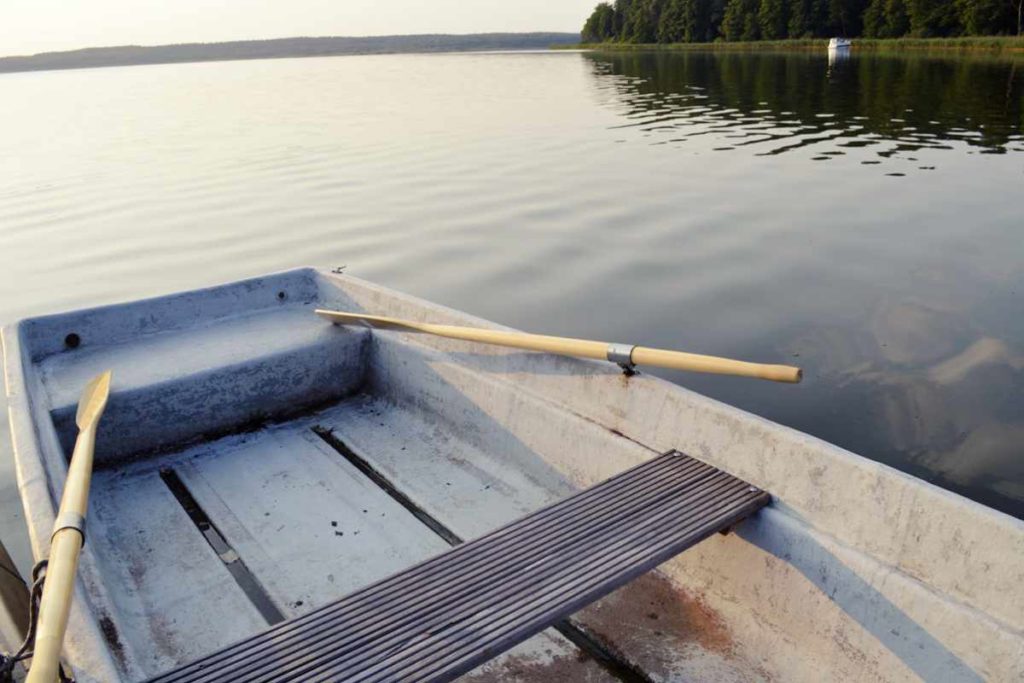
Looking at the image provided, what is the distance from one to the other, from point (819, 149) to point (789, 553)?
13.9 m

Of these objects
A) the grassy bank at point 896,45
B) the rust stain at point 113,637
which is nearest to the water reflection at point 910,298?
the rust stain at point 113,637

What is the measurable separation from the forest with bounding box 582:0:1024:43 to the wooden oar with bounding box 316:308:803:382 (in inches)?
2066

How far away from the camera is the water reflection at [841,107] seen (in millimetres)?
15336

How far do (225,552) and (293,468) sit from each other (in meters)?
0.64

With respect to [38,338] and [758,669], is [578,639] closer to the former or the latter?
[758,669]

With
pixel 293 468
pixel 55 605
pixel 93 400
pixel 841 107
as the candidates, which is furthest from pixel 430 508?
pixel 841 107

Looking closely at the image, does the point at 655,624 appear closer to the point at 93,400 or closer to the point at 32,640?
the point at 32,640

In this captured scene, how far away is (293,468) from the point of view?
378 cm

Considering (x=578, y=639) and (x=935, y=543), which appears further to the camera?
(x=578, y=639)

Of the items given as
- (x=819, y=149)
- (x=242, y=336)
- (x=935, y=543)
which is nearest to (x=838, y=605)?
(x=935, y=543)

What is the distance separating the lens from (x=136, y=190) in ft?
45.3

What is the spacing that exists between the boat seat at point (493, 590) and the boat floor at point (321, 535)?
1.48 ft

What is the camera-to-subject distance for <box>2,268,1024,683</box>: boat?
2064mm

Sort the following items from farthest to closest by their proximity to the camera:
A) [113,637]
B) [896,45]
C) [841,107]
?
[896,45]
[841,107]
[113,637]
